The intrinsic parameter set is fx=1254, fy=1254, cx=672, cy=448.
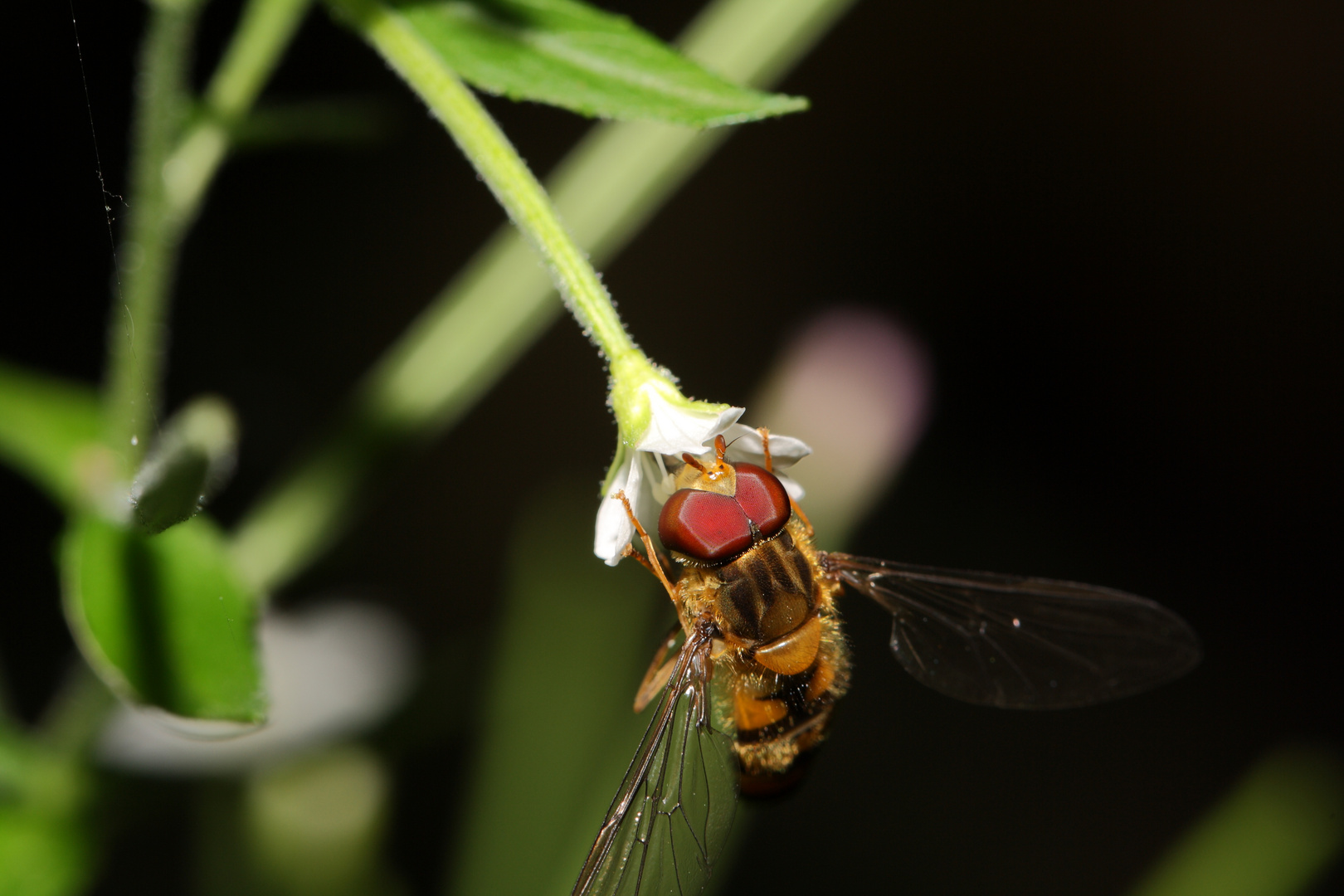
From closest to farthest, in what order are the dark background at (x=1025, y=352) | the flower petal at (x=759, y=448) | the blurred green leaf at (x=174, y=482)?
the blurred green leaf at (x=174, y=482) < the flower petal at (x=759, y=448) < the dark background at (x=1025, y=352)

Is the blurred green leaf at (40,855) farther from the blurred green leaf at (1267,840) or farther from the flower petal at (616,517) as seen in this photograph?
the blurred green leaf at (1267,840)

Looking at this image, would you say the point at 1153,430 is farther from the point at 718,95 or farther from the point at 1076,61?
the point at 718,95

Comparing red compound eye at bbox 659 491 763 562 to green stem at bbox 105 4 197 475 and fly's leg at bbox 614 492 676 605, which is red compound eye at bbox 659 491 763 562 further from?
green stem at bbox 105 4 197 475

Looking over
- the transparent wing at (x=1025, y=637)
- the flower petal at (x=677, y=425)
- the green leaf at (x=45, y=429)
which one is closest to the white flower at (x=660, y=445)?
the flower petal at (x=677, y=425)

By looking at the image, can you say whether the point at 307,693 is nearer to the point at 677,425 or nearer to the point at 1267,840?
the point at 677,425

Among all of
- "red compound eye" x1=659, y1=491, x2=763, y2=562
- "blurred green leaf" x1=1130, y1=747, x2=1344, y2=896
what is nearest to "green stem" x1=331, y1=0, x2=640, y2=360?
"red compound eye" x1=659, y1=491, x2=763, y2=562

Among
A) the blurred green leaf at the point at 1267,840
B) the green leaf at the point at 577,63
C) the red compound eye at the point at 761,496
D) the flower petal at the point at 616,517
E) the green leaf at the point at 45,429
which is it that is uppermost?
the green leaf at the point at 577,63
